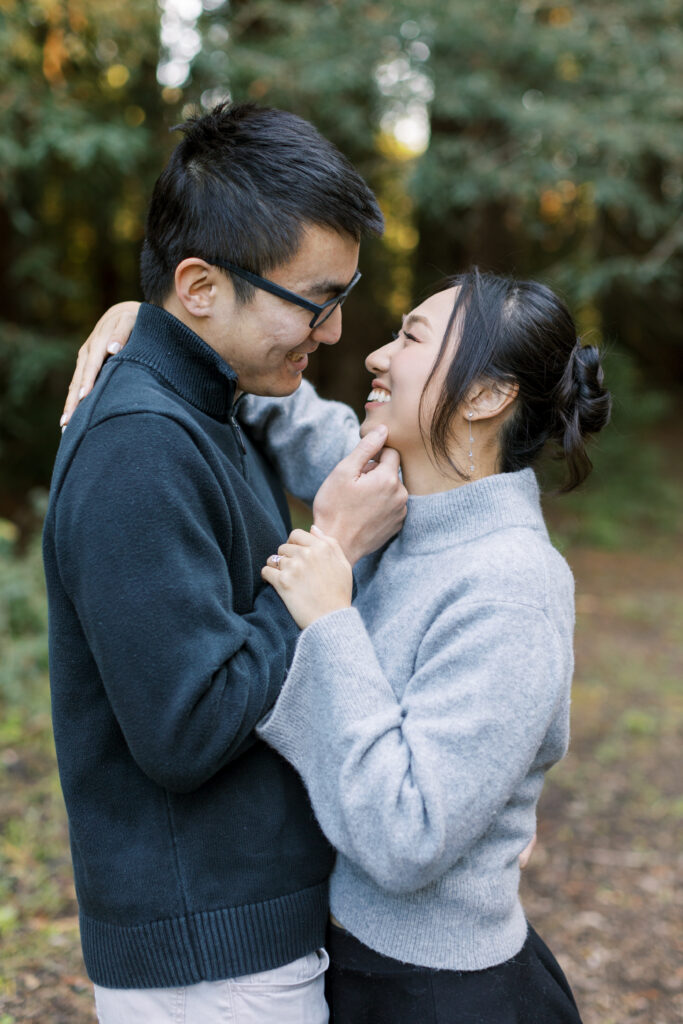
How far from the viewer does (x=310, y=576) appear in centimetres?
159

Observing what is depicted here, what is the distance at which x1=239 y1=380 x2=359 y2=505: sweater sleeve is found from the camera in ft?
7.23

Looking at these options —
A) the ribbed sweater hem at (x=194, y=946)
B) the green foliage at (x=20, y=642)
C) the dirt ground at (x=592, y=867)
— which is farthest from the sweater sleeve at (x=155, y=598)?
the green foliage at (x=20, y=642)

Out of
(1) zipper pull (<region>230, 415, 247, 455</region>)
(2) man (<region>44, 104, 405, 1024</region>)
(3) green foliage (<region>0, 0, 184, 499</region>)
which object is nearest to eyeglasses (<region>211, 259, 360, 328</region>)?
(2) man (<region>44, 104, 405, 1024</region>)

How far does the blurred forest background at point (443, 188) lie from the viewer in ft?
11.6

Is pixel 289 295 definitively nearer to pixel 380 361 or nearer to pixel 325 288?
pixel 325 288

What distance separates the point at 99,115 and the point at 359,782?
5998mm

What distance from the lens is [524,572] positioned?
1572mm

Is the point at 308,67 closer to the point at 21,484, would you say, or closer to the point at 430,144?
the point at 430,144

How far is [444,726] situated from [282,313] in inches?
32.0

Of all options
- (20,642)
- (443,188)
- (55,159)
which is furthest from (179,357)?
(55,159)

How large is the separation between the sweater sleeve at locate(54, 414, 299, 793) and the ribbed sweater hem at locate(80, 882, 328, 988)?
0.89ft

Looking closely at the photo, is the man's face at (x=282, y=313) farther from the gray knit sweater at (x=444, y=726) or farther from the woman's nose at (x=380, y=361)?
the gray knit sweater at (x=444, y=726)

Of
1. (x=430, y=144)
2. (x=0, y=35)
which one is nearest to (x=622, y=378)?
(x=430, y=144)

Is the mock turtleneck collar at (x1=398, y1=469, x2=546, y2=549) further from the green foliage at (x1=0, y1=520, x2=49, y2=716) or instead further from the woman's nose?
the green foliage at (x1=0, y1=520, x2=49, y2=716)
